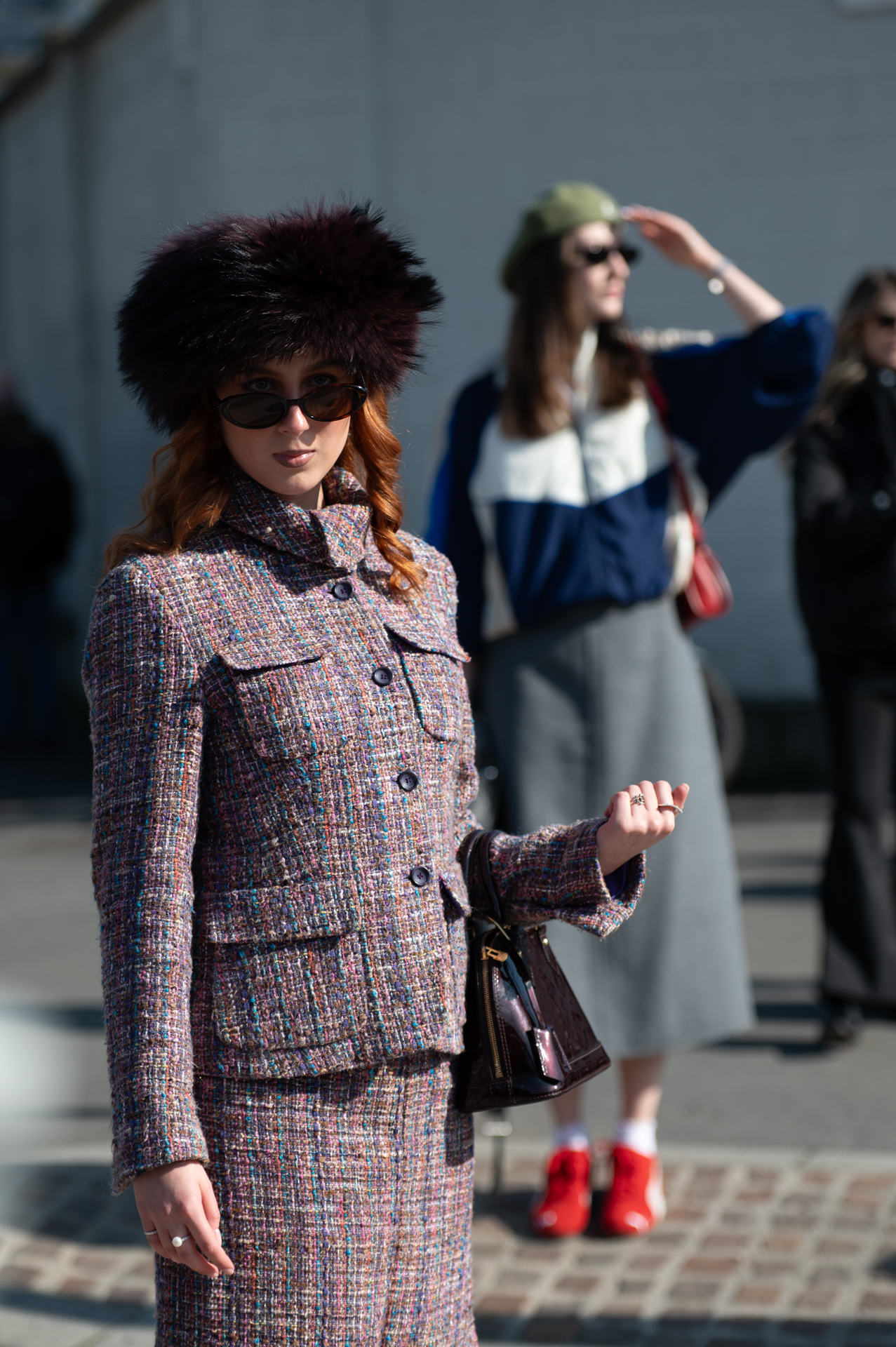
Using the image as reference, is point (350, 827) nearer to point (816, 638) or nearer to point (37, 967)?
point (816, 638)

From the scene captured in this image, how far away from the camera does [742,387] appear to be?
11.5ft

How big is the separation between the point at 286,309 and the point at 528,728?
1793 mm

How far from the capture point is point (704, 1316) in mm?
3082

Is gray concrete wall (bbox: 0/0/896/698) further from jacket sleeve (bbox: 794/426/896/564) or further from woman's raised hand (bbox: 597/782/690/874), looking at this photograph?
woman's raised hand (bbox: 597/782/690/874)

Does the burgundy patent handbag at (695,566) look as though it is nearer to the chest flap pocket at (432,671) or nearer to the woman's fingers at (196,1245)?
the chest flap pocket at (432,671)

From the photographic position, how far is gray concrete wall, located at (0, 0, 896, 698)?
9.05 metres

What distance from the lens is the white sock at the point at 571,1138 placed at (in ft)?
11.5

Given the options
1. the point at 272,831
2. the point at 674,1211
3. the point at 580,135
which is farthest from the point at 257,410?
the point at 580,135

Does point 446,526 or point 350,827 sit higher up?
point 446,526

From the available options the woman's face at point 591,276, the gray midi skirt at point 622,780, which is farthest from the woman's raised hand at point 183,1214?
the woman's face at point 591,276

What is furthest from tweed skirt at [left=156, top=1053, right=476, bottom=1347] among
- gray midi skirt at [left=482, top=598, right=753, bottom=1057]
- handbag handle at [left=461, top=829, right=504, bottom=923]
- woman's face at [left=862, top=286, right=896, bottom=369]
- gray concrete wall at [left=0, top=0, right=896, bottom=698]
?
gray concrete wall at [left=0, top=0, right=896, bottom=698]

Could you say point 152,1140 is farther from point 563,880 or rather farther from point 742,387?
point 742,387

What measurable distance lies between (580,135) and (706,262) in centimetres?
608

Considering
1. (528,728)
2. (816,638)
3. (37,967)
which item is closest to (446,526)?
(528,728)
